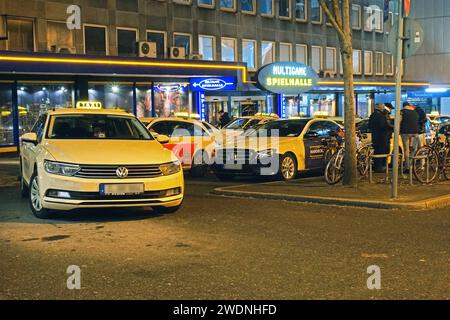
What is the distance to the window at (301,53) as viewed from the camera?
1476 inches

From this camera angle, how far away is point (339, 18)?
12117mm

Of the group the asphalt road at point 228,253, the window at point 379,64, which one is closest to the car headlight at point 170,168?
the asphalt road at point 228,253

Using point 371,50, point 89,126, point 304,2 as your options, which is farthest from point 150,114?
point 371,50

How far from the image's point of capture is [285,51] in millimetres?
36688

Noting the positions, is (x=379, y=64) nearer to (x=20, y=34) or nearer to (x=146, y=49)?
(x=146, y=49)

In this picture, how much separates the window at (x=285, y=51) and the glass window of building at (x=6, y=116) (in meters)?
17.5

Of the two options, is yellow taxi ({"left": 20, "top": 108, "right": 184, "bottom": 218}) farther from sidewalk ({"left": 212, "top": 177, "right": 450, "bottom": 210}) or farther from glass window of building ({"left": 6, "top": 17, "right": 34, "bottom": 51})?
glass window of building ({"left": 6, "top": 17, "right": 34, "bottom": 51})

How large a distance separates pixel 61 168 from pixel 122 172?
2.73 feet

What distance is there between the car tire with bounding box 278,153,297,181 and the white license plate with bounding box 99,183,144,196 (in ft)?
19.1

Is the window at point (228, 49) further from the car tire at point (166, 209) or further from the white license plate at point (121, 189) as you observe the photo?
the white license plate at point (121, 189)
